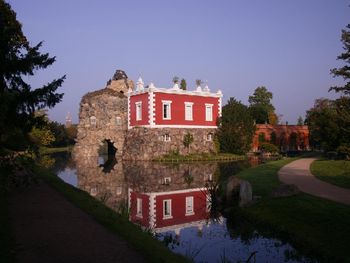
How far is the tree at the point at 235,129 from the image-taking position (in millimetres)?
38500

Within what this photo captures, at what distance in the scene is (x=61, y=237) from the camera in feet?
24.3

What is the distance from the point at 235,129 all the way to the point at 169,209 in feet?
84.1

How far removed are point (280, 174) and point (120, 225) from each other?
12.7 m

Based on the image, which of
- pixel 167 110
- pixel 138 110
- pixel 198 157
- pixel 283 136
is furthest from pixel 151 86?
pixel 283 136

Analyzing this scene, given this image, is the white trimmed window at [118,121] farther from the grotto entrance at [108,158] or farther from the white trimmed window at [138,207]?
the white trimmed window at [138,207]

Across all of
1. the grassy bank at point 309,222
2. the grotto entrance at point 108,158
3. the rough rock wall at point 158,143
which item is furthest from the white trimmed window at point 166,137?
the grassy bank at point 309,222

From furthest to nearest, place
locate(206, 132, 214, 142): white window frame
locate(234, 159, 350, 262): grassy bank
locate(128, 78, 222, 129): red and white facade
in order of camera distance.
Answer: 1. locate(206, 132, 214, 142): white window frame
2. locate(128, 78, 222, 129): red and white facade
3. locate(234, 159, 350, 262): grassy bank

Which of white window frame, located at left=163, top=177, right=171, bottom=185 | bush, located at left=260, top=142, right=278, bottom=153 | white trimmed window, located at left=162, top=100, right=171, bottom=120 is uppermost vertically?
white trimmed window, located at left=162, top=100, right=171, bottom=120

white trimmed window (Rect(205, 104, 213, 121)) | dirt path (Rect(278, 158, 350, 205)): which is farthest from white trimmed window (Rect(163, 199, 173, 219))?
white trimmed window (Rect(205, 104, 213, 121))

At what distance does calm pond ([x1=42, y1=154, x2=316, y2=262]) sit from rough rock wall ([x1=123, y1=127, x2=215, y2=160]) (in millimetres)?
11770

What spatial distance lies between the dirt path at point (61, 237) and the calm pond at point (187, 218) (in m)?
2.20

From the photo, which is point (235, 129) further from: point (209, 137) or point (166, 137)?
point (166, 137)

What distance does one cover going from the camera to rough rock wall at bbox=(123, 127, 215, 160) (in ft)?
Answer: 114

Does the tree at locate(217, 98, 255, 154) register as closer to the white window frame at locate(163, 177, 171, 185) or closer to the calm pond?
the calm pond
